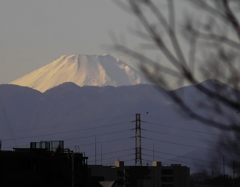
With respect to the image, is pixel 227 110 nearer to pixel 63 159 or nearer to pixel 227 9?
pixel 227 9

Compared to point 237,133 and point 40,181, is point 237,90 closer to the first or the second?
point 237,133

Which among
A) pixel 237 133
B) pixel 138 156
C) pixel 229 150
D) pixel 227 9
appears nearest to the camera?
pixel 227 9

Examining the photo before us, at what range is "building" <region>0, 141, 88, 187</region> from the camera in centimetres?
6025

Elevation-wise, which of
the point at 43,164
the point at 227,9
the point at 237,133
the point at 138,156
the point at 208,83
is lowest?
the point at 237,133

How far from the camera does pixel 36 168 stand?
62969 millimetres

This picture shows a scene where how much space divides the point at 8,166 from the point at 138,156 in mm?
130512

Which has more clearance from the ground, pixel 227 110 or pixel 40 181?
pixel 40 181

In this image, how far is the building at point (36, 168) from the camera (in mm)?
60250

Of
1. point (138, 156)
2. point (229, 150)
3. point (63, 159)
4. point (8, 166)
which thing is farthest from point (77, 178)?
point (138, 156)

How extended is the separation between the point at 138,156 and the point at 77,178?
120783mm

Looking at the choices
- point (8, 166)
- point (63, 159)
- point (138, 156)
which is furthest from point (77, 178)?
point (138, 156)

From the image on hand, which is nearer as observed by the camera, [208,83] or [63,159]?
[208,83]

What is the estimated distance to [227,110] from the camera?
14.1 m

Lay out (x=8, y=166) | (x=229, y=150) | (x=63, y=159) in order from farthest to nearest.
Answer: (x=63, y=159)
(x=8, y=166)
(x=229, y=150)
